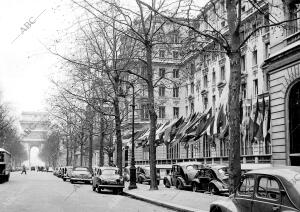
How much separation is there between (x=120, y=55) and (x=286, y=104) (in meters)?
15.7

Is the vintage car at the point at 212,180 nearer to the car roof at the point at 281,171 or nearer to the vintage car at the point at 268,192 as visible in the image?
the vintage car at the point at 268,192

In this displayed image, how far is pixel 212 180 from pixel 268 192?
1522 centimetres

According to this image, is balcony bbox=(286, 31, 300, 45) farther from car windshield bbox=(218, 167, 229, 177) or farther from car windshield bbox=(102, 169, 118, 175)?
car windshield bbox=(102, 169, 118, 175)

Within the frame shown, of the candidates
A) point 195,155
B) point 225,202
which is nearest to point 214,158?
point 195,155

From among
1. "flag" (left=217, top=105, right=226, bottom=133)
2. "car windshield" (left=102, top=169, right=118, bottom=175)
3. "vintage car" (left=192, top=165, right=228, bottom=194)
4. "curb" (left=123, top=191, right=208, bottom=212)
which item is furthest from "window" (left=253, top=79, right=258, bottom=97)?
"curb" (left=123, top=191, right=208, bottom=212)

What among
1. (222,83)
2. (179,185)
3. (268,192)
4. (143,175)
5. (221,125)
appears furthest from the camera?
(222,83)

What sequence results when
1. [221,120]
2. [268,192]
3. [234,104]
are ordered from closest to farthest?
[268,192], [234,104], [221,120]

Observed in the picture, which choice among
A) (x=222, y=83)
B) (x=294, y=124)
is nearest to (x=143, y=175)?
(x=222, y=83)

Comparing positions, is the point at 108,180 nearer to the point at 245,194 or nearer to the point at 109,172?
the point at 109,172

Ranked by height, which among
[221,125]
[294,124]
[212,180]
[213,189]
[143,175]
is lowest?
[143,175]

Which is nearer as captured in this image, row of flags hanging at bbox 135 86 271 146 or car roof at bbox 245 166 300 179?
car roof at bbox 245 166 300 179

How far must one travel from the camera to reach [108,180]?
84.5 ft

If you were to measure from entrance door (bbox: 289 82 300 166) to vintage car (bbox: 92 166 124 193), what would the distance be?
969 cm

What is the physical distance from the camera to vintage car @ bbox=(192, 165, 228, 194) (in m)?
22.3
